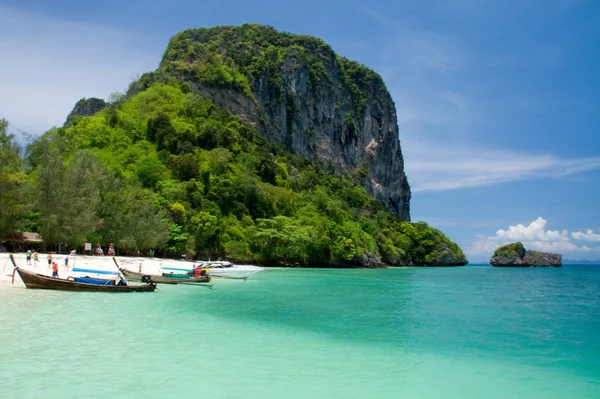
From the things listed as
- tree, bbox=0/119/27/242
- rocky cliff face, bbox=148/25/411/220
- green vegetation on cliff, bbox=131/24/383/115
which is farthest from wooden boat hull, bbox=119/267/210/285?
rocky cliff face, bbox=148/25/411/220

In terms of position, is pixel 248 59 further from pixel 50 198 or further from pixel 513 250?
pixel 513 250

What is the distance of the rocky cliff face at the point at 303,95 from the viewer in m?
96.6

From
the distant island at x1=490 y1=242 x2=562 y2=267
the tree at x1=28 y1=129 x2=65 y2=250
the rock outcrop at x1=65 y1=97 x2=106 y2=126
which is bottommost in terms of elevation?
the distant island at x1=490 y1=242 x2=562 y2=267

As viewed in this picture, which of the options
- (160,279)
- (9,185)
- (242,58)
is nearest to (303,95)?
(242,58)

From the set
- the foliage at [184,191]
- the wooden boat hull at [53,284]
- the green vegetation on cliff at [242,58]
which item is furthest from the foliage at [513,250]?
the wooden boat hull at [53,284]

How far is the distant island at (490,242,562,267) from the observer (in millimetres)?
136000

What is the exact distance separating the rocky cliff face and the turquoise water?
3019 inches

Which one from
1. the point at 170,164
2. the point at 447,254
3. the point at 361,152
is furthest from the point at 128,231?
the point at 361,152

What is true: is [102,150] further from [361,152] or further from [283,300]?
[361,152]

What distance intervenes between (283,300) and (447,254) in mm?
97261

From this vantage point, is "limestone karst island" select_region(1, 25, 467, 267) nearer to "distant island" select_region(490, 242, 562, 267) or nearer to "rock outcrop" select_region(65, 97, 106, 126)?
"rock outcrop" select_region(65, 97, 106, 126)

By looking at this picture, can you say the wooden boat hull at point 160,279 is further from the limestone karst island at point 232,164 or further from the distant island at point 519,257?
the distant island at point 519,257

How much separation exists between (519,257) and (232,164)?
100800 mm

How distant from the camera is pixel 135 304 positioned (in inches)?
836
